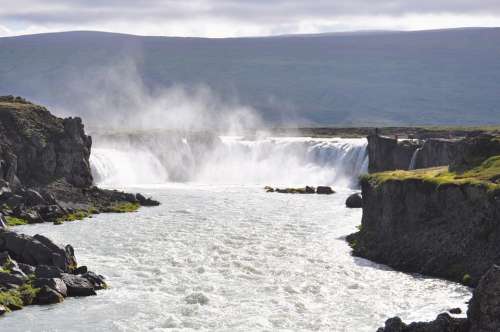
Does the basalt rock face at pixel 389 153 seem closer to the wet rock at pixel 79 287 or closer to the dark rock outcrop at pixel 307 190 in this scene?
the dark rock outcrop at pixel 307 190

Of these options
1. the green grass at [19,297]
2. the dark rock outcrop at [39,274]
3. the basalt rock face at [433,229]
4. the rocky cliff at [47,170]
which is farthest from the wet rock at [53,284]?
the rocky cliff at [47,170]

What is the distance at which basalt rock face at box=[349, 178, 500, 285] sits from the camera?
190 ft

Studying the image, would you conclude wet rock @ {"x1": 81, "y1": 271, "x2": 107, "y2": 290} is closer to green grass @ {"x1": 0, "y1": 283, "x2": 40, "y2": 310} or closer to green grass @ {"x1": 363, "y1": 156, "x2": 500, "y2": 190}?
green grass @ {"x1": 0, "y1": 283, "x2": 40, "y2": 310}

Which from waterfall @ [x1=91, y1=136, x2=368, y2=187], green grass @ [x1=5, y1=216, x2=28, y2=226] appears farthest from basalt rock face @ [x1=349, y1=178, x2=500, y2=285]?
waterfall @ [x1=91, y1=136, x2=368, y2=187]

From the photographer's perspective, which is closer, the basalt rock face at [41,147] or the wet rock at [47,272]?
the wet rock at [47,272]

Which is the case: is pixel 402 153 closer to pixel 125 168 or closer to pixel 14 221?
pixel 125 168

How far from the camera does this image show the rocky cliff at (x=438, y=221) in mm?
58000

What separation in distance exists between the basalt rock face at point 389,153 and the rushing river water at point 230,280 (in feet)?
110

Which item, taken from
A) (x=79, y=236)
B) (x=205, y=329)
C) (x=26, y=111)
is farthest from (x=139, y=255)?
(x=26, y=111)

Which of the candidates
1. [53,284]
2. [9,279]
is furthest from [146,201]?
[53,284]

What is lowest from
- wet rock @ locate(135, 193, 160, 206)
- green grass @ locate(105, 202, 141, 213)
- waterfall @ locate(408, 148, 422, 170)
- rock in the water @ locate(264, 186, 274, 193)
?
green grass @ locate(105, 202, 141, 213)

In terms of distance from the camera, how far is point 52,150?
374 feet

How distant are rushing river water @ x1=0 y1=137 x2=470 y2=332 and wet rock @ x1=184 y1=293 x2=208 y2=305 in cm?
6

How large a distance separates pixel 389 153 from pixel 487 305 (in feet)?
304
